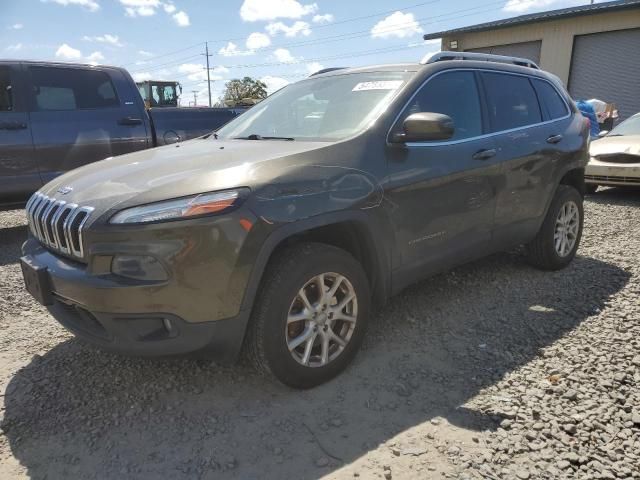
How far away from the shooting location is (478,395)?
275 centimetres

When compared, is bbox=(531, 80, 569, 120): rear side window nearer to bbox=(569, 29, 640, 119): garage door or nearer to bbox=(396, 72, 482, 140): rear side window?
bbox=(396, 72, 482, 140): rear side window

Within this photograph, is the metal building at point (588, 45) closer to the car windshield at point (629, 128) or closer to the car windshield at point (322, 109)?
the car windshield at point (629, 128)

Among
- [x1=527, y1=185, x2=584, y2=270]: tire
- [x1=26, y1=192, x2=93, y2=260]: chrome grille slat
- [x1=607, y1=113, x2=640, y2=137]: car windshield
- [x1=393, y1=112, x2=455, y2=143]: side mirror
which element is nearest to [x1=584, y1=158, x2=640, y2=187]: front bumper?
[x1=607, y1=113, x2=640, y2=137]: car windshield

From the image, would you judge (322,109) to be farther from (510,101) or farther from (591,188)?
(591,188)

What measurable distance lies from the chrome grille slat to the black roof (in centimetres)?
1856

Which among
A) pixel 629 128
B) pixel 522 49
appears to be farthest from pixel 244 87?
pixel 629 128

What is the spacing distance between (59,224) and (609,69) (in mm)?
19232

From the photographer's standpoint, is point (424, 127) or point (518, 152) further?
point (518, 152)

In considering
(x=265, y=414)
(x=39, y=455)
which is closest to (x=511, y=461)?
(x=265, y=414)

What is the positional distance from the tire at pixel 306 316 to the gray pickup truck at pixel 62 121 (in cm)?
439

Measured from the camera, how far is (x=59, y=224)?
2.56 metres

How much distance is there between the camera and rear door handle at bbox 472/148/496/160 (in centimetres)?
357

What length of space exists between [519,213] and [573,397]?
1.70 meters

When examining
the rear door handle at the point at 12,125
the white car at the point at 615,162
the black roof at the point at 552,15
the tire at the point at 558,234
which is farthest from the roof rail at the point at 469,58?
the black roof at the point at 552,15
